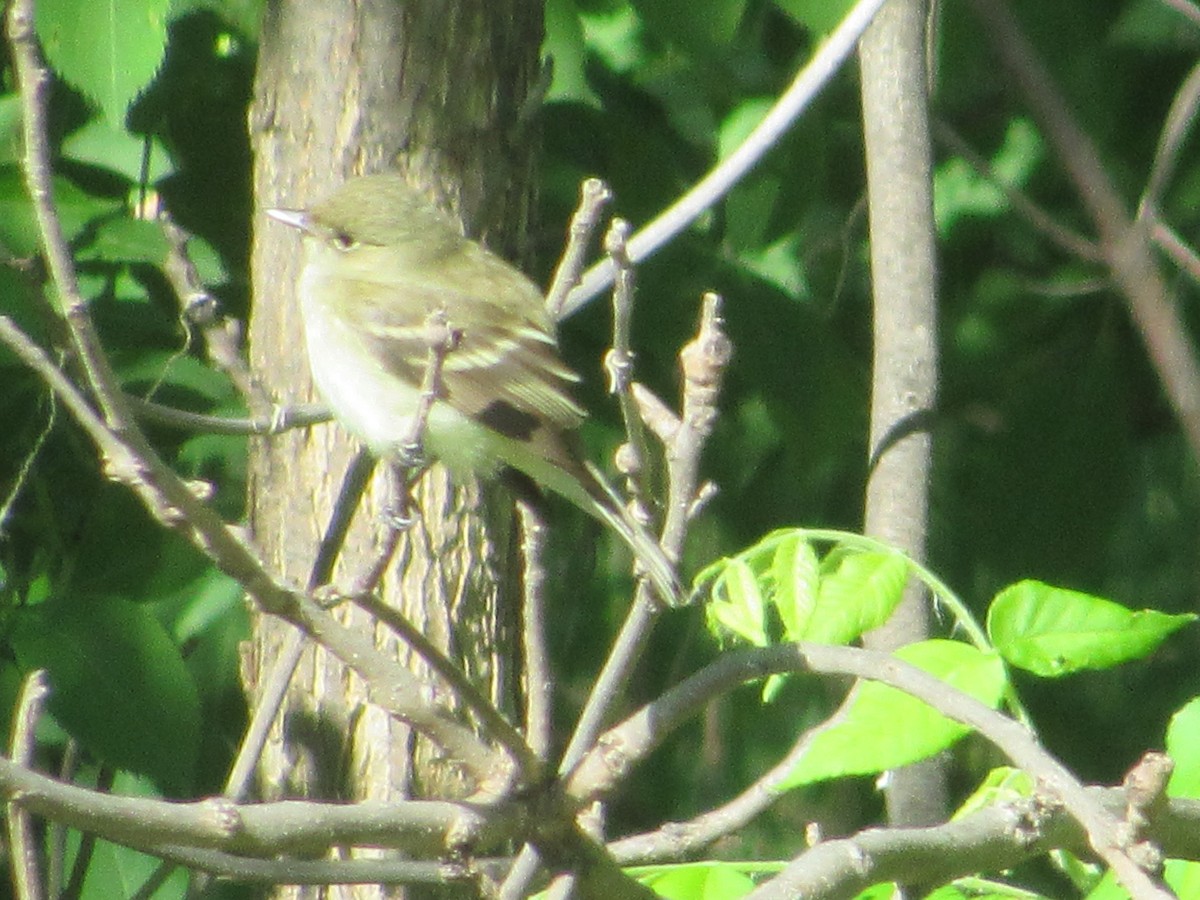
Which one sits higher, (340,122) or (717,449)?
(340,122)

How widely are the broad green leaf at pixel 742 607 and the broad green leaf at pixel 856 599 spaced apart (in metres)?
0.05

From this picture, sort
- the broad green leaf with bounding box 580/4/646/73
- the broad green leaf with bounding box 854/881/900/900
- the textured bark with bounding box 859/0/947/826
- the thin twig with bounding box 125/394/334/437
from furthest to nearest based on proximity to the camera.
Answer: the broad green leaf with bounding box 580/4/646/73
the textured bark with bounding box 859/0/947/826
the thin twig with bounding box 125/394/334/437
the broad green leaf with bounding box 854/881/900/900

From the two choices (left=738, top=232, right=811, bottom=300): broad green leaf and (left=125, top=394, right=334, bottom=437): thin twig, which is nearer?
(left=125, top=394, right=334, bottom=437): thin twig

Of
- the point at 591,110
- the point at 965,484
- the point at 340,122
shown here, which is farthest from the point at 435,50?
the point at 965,484

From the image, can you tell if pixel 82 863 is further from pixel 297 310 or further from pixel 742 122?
pixel 742 122

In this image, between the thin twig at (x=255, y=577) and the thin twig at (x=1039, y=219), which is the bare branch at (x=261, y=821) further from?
the thin twig at (x=1039, y=219)

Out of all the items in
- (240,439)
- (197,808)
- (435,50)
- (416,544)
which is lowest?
(197,808)

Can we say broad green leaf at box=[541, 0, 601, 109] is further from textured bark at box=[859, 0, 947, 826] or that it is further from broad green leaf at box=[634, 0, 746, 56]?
textured bark at box=[859, 0, 947, 826]

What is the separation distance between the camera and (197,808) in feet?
5.37

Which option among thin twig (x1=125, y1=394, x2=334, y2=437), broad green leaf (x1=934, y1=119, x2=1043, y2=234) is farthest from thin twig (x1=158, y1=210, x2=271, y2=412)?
broad green leaf (x1=934, y1=119, x2=1043, y2=234)

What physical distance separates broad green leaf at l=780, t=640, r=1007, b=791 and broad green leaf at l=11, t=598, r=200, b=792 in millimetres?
1739

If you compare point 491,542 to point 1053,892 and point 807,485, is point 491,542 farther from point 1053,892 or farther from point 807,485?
point 1053,892

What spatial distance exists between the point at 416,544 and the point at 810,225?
68.0 inches

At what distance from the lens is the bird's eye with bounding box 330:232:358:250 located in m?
3.41
